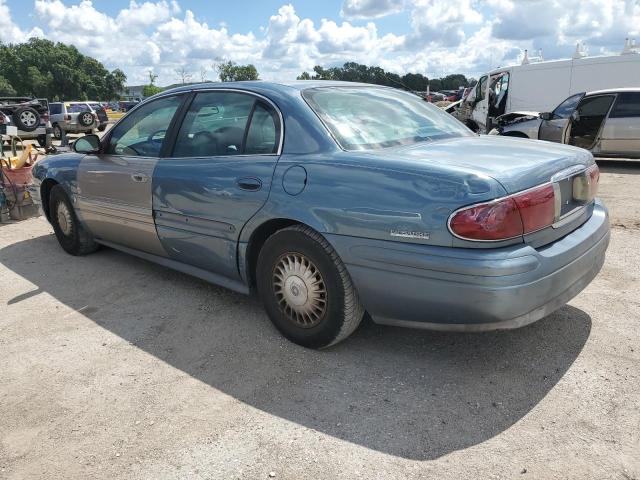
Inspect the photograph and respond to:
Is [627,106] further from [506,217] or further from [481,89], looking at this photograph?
[506,217]

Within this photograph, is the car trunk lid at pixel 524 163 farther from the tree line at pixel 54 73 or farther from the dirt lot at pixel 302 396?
the tree line at pixel 54 73

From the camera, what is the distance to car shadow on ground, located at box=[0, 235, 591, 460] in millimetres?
2465

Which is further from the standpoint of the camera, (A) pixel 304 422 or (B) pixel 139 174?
(B) pixel 139 174

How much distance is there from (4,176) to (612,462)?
7.25 m

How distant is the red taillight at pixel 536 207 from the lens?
2.48m

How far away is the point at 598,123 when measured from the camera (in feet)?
32.9

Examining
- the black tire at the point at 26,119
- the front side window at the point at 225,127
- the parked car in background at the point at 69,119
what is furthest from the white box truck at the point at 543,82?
the parked car in background at the point at 69,119

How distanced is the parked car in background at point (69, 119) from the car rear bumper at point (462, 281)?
2036 centimetres

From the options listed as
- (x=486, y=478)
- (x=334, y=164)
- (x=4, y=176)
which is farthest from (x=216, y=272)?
(x=4, y=176)

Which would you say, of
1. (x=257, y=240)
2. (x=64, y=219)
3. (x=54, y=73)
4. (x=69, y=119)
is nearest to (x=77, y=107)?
(x=69, y=119)

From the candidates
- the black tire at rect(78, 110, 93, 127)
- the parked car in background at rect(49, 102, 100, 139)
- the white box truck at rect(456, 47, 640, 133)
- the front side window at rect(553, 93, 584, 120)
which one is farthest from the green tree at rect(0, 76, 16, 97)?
the front side window at rect(553, 93, 584, 120)

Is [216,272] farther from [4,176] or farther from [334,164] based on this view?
[4,176]

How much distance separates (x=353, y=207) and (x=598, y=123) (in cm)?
915

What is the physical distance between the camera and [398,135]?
319 centimetres
